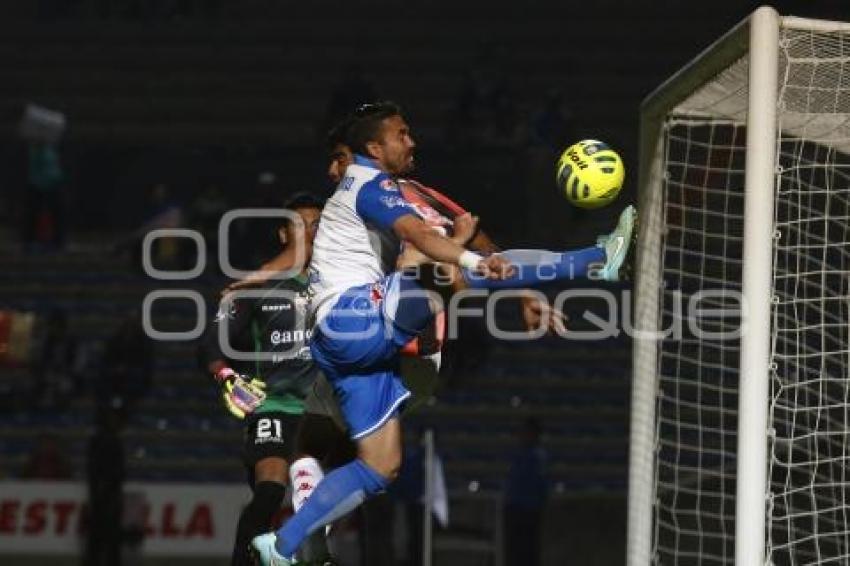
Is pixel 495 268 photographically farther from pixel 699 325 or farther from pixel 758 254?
pixel 699 325

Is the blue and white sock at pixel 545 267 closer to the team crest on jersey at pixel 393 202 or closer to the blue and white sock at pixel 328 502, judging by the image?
the team crest on jersey at pixel 393 202

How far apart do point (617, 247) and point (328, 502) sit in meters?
1.62

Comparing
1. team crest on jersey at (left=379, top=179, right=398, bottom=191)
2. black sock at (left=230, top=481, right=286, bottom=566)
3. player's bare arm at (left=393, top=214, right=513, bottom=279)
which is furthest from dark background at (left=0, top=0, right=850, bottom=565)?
player's bare arm at (left=393, top=214, right=513, bottom=279)

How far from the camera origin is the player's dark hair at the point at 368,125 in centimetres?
819

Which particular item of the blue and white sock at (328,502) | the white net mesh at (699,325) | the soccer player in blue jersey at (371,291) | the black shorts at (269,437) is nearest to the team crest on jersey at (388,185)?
the soccer player in blue jersey at (371,291)

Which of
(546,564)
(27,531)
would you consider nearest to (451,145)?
(546,564)

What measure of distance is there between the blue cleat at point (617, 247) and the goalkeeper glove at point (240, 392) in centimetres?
202

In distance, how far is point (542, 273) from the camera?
7.83 metres

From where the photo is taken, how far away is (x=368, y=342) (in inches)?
311

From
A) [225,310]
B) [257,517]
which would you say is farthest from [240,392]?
[257,517]

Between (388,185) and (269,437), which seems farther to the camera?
(269,437)

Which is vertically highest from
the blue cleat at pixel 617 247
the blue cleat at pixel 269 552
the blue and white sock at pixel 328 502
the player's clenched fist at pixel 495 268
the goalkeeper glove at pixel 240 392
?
the blue cleat at pixel 617 247

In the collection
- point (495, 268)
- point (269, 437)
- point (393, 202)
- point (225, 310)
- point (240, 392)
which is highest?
point (393, 202)

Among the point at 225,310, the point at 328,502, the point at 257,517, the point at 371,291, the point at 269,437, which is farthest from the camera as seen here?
the point at 225,310
